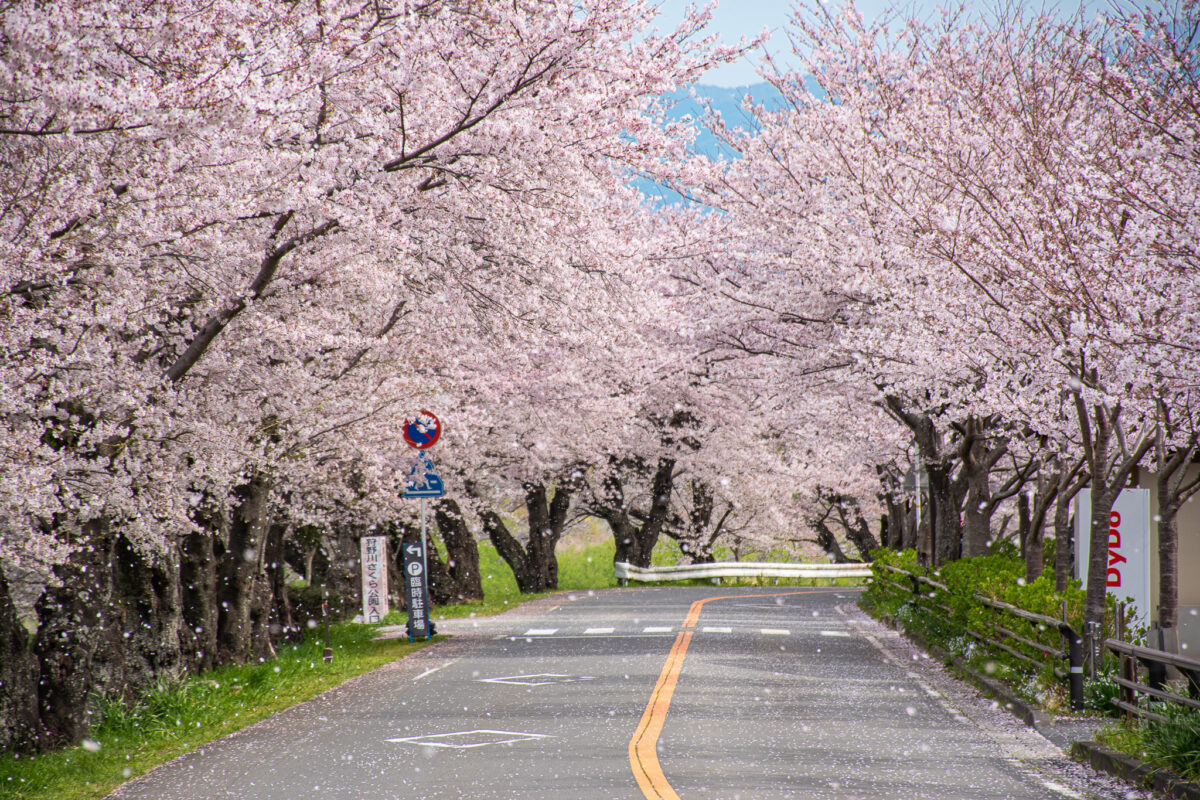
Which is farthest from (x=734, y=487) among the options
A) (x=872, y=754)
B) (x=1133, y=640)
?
(x=872, y=754)

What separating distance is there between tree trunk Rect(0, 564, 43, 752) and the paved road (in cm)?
162

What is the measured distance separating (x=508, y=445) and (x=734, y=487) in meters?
16.6

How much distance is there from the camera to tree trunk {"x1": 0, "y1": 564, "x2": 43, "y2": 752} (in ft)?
37.6

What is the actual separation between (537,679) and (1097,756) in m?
7.48

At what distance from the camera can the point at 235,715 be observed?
1398 centimetres

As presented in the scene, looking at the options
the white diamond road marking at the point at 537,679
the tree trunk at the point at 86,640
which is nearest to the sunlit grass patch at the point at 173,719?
the tree trunk at the point at 86,640

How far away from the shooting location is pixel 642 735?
11141 millimetres

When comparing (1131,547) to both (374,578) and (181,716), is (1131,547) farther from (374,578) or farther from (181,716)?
(374,578)

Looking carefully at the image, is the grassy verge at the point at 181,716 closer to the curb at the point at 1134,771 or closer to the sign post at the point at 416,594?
the sign post at the point at 416,594

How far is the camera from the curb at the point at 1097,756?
27.9 feet

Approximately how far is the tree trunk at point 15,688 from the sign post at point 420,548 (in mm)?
9658

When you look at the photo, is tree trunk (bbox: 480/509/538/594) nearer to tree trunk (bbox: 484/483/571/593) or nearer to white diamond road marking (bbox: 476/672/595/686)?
tree trunk (bbox: 484/483/571/593)

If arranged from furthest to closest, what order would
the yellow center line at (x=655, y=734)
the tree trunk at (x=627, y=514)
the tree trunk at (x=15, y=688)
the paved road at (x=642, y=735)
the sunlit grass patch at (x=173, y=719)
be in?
the tree trunk at (x=627, y=514), the tree trunk at (x=15, y=688), the sunlit grass patch at (x=173, y=719), the paved road at (x=642, y=735), the yellow center line at (x=655, y=734)

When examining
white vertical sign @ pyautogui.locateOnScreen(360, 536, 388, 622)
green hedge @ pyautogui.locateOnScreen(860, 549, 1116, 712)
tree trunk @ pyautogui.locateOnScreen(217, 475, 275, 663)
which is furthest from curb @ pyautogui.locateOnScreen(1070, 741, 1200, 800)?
white vertical sign @ pyautogui.locateOnScreen(360, 536, 388, 622)
